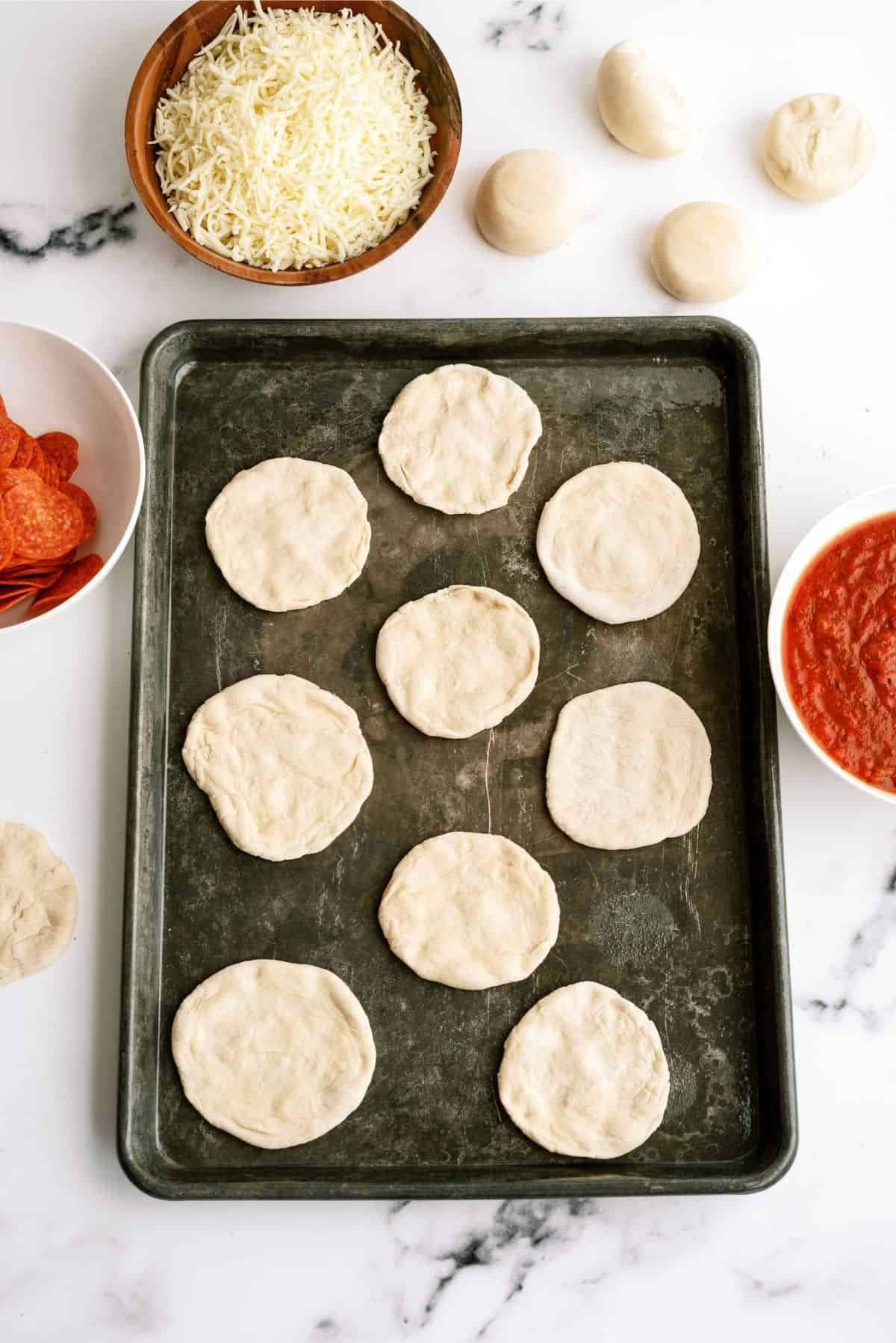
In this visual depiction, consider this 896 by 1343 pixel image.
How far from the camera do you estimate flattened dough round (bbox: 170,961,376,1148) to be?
235cm

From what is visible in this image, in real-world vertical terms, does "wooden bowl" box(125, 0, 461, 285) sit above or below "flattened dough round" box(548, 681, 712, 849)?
above

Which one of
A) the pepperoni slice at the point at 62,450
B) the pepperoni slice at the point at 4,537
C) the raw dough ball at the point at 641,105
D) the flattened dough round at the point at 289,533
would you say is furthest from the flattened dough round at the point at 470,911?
the raw dough ball at the point at 641,105

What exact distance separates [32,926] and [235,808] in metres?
0.52

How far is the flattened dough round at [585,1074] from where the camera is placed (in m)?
2.34

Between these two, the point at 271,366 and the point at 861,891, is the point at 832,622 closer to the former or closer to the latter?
the point at 861,891

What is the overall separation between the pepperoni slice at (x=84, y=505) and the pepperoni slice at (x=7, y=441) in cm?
13

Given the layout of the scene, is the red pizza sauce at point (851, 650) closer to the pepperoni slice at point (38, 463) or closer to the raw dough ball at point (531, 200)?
the raw dough ball at point (531, 200)

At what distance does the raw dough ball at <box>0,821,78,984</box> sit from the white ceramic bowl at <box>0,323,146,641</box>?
0.48 m

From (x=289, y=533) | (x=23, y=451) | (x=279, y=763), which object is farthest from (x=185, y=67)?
(x=279, y=763)

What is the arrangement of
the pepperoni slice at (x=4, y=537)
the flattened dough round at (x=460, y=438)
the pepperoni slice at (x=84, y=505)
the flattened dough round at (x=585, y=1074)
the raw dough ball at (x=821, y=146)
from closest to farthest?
the pepperoni slice at (x=4, y=537) < the flattened dough round at (x=585, y=1074) < the pepperoni slice at (x=84, y=505) < the flattened dough round at (x=460, y=438) < the raw dough ball at (x=821, y=146)

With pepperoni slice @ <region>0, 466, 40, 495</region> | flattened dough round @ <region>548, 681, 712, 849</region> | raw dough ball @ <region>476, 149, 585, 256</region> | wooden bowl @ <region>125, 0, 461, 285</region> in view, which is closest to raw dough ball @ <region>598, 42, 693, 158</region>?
raw dough ball @ <region>476, 149, 585, 256</region>

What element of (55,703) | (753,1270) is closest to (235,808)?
(55,703)

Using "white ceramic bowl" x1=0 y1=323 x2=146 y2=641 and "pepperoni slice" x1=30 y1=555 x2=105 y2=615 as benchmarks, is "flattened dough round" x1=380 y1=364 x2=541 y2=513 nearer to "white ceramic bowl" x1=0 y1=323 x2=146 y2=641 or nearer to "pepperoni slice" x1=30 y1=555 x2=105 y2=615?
"white ceramic bowl" x1=0 y1=323 x2=146 y2=641

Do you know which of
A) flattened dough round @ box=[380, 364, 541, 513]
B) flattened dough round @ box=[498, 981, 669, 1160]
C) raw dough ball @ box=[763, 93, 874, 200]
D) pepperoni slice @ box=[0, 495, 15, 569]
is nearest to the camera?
pepperoni slice @ box=[0, 495, 15, 569]
